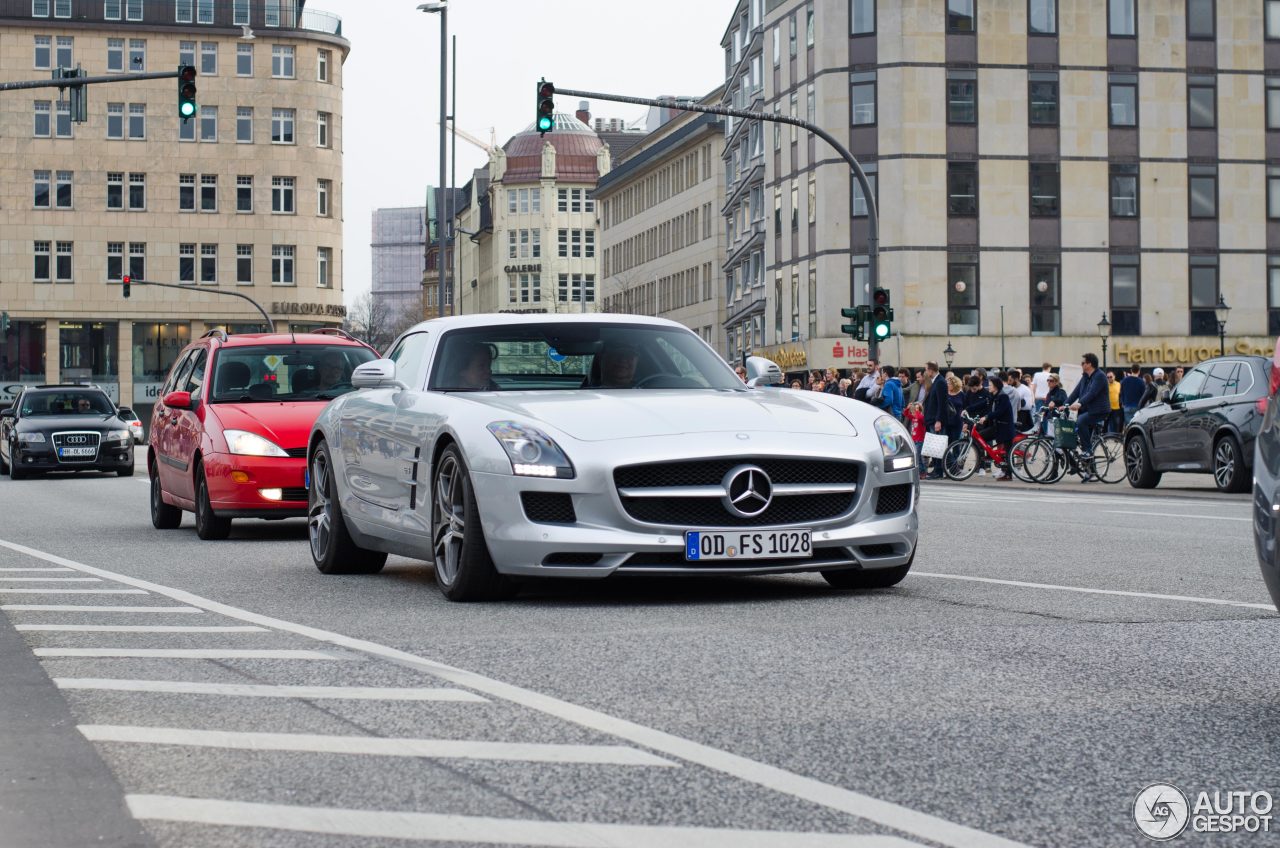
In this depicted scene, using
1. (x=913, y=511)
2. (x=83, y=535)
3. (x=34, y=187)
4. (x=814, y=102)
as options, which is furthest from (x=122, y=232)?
(x=913, y=511)

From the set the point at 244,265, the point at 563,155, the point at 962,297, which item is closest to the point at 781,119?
the point at 962,297

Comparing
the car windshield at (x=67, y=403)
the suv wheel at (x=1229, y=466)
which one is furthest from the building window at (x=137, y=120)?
the suv wheel at (x=1229, y=466)

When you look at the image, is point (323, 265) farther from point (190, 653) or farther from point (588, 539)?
point (190, 653)

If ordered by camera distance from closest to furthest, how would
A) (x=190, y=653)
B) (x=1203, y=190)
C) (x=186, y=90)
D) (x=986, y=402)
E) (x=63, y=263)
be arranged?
(x=190, y=653) < (x=186, y=90) < (x=986, y=402) < (x=1203, y=190) < (x=63, y=263)

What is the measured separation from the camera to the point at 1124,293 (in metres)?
71.0

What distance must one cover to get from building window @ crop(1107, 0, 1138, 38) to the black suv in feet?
156

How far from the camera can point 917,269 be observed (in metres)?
69.2

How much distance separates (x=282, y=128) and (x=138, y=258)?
27.7 feet

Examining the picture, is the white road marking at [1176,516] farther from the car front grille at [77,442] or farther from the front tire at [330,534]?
the car front grille at [77,442]

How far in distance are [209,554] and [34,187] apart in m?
78.4

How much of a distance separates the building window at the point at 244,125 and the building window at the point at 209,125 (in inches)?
37.4

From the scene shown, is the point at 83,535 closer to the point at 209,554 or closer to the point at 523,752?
the point at 209,554

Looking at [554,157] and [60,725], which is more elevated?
[554,157]

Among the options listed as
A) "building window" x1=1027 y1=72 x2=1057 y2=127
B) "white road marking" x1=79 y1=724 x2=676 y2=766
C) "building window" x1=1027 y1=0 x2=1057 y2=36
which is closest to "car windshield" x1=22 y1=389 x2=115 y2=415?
"white road marking" x1=79 y1=724 x2=676 y2=766
